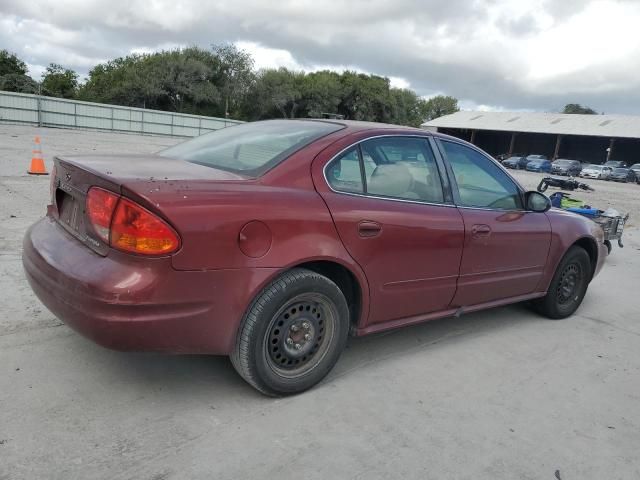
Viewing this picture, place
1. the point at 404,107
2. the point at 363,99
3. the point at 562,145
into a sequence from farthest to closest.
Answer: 1. the point at 404,107
2. the point at 363,99
3. the point at 562,145

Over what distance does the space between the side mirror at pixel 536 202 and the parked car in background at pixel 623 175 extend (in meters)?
40.4

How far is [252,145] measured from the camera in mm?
3408

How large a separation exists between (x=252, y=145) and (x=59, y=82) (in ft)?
254

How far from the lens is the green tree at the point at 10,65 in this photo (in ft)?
203

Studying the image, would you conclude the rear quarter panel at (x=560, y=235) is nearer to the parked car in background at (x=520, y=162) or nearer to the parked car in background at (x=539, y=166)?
the parked car in background at (x=539, y=166)

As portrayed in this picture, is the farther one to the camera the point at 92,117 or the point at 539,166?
the point at 539,166

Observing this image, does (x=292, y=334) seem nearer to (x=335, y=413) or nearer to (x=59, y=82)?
(x=335, y=413)

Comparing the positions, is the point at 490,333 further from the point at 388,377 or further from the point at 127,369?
the point at 127,369

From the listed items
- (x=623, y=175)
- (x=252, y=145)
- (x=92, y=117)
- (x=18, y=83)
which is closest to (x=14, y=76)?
(x=18, y=83)

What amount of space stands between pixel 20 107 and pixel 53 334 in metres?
28.0

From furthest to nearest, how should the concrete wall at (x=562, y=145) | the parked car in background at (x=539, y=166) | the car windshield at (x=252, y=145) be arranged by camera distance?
the concrete wall at (x=562, y=145) < the parked car in background at (x=539, y=166) < the car windshield at (x=252, y=145)

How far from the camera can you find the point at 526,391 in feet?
11.1

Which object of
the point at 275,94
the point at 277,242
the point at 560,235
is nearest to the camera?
the point at 277,242

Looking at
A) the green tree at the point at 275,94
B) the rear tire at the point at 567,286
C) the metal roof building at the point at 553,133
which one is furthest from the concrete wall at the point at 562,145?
the rear tire at the point at 567,286
